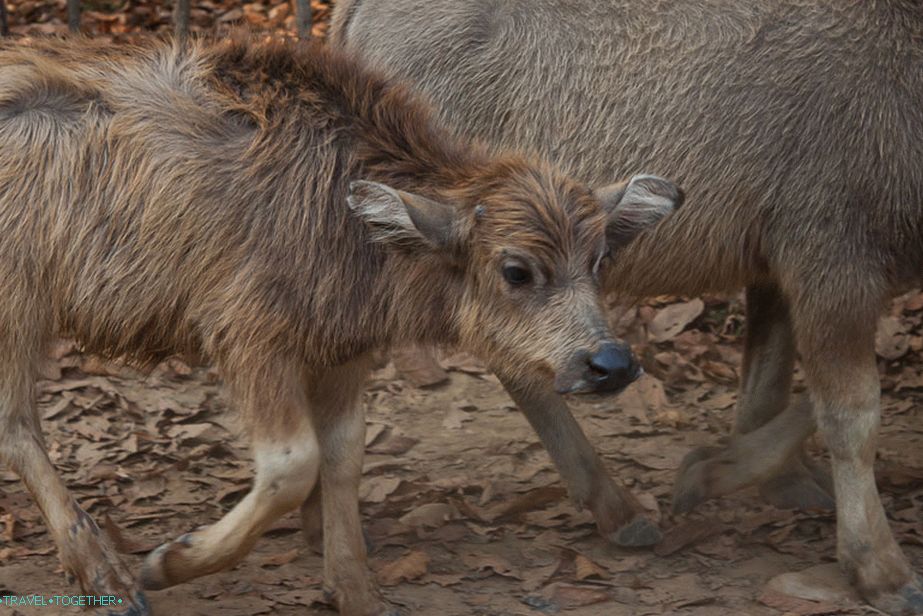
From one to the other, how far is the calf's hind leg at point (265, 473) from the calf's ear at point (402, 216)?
2.13ft

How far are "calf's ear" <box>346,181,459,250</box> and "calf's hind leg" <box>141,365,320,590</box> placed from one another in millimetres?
650

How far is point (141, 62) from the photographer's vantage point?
577cm

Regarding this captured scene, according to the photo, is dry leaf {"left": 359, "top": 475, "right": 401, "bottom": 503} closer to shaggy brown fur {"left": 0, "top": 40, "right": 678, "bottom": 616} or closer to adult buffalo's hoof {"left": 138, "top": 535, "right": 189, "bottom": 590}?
shaggy brown fur {"left": 0, "top": 40, "right": 678, "bottom": 616}

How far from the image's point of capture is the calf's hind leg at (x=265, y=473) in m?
5.41

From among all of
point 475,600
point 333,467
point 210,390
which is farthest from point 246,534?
point 210,390

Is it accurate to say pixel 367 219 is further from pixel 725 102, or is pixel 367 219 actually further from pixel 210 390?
pixel 210 390

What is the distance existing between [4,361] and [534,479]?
2919mm

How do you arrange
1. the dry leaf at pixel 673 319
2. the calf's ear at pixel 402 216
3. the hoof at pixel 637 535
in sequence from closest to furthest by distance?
the calf's ear at pixel 402 216, the hoof at pixel 637 535, the dry leaf at pixel 673 319

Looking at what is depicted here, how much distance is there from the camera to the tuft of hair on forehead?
5234mm

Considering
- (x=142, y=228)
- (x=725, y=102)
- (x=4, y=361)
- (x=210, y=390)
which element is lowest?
(x=210, y=390)

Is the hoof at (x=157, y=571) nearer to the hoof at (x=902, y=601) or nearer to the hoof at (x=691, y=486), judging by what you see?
the hoof at (x=691, y=486)

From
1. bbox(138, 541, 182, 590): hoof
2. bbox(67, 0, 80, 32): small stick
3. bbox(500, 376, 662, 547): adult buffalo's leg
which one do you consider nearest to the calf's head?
bbox(500, 376, 662, 547): adult buffalo's leg

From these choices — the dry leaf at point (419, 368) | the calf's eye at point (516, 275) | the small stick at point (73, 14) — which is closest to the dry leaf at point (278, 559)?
the calf's eye at point (516, 275)

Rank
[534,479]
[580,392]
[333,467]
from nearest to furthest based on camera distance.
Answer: [580,392] < [333,467] < [534,479]
